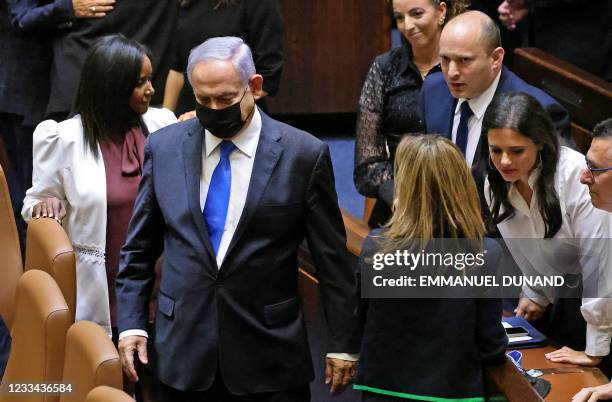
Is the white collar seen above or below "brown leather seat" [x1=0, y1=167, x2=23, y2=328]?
above

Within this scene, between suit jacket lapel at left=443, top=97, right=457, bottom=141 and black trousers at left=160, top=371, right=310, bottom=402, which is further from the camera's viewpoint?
suit jacket lapel at left=443, top=97, right=457, bottom=141

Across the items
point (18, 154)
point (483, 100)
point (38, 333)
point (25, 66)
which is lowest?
point (18, 154)

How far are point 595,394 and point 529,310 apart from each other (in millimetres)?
531

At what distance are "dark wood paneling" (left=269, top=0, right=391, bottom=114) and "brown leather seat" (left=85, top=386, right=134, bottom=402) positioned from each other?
3532 mm

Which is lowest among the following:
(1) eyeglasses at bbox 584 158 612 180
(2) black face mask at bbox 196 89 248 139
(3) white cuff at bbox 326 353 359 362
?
(3) white cuff at bbox 326 353 359 362

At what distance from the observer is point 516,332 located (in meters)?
2.82

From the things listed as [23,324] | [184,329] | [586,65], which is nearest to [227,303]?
[184,329]

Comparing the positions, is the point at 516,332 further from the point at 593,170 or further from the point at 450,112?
the point at 450,112

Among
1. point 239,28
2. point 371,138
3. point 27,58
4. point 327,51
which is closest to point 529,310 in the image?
point 371,138

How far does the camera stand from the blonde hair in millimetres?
2480

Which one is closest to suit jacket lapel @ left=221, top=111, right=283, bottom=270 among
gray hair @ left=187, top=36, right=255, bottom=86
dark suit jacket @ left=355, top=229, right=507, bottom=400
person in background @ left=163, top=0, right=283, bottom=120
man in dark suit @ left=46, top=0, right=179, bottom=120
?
gray hair @ left=187, top=36, right=255, bottom=86

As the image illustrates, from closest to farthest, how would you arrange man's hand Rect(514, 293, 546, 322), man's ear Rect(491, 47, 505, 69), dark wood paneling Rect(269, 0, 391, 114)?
A: man's hand Rect(514, 293, 546, 322)
man's ear Rect(491, 47, 505, 69)
dark wood paneling Rect(269, 0, 391, 114)

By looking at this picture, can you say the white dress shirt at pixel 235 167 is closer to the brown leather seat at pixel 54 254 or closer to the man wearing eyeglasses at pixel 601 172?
the brown leather seat at pixel 54 254
